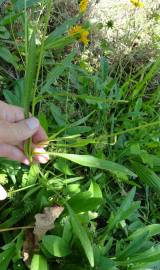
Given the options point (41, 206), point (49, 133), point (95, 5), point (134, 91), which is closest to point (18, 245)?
point (41, 206)

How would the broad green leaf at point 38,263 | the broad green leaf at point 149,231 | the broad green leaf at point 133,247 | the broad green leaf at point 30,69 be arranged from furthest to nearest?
the broad green leaf at point 149,231 → the broad green leaf at point 133,247 → the broad green leaf at point 38,263 → the broad green leaf at point 30,69

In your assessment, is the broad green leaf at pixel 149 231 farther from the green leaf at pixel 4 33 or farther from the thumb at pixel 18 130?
the green leaf at pixel 4 33

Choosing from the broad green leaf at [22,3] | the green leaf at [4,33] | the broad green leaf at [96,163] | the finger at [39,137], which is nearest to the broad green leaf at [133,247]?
the broad green leaf at [96,163]

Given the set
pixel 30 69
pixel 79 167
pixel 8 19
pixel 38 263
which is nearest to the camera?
pixel 30 69

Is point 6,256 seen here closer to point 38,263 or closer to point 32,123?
point 38,263

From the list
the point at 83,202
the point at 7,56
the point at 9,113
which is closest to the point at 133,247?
the point at 83,202

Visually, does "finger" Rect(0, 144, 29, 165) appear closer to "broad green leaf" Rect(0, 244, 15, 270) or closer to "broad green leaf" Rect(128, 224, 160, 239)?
"broad green leaf" Rect(0, 244, 15, 270)
